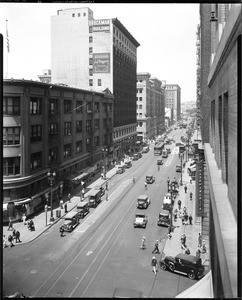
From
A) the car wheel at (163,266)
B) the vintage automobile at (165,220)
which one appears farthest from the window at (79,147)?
the car wheel at (163,266)

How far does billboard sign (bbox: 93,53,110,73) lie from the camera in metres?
77.6

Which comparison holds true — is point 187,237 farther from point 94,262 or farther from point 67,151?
point 67,151

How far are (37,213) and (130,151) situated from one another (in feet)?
183

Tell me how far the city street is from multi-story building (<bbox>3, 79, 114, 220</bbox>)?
603cm

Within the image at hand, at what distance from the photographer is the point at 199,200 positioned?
99.9ft

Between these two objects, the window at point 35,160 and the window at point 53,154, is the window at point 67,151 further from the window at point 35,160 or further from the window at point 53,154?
the window at point 35,160

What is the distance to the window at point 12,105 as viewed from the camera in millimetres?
35125

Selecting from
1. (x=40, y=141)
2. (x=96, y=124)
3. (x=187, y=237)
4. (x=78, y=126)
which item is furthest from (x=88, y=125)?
(x=187, y=237)

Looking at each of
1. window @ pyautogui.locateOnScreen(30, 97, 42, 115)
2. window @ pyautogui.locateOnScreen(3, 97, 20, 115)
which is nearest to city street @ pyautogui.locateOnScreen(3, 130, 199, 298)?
window @ pyautogui.locateOnScreen(3, 97, 20, 115)

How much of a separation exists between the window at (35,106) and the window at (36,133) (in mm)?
1577

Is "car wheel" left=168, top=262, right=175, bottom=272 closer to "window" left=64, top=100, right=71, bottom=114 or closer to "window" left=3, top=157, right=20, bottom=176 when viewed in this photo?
"window" left=3, top=157, right=20, bottom=176

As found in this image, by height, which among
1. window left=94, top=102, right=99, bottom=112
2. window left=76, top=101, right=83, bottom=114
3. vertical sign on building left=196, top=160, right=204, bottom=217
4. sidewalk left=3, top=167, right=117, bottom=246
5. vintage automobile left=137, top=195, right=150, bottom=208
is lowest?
sidewalk left=3, top=167, right=117, bottom=246

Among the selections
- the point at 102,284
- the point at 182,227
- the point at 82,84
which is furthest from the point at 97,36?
the point at 102,284

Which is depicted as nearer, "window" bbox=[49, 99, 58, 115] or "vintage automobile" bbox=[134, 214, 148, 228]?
"vintage automobile" bbox=[134, 214, 148, 228]
